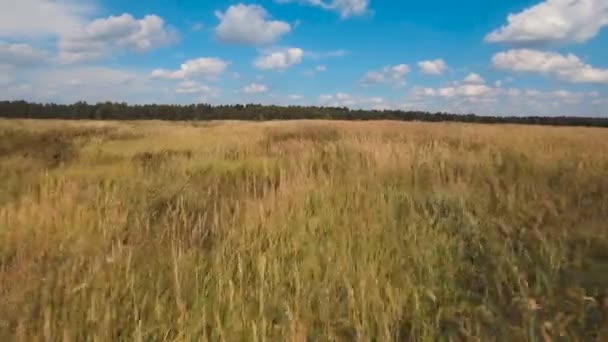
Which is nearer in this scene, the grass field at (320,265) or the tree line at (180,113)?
the grass field at (320,265)

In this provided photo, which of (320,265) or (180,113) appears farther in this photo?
(180,113)

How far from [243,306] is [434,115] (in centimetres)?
9788

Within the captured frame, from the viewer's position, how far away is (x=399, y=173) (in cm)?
632

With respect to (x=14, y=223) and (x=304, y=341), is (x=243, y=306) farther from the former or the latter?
(x=14, y=223)

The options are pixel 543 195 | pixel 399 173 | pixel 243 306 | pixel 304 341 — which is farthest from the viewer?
pixel 399 173

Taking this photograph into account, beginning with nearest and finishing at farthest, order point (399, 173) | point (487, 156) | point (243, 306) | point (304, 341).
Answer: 1. point (304, 341)
2. point (243, 306)
3. point (399, 173)
4. point (487, 156)

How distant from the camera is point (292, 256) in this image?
3346 mm

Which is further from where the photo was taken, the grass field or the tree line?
the tree line

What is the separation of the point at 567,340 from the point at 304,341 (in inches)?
48.1

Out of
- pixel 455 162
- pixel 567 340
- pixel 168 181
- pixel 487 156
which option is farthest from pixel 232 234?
pixel 487 156

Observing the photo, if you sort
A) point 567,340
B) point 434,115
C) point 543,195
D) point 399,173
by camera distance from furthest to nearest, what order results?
point 434,115
point 399,173
point 543,195
point 567,340

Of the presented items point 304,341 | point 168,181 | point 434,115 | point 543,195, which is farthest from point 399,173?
point 434,115

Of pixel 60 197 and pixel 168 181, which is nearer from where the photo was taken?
pixel 60 197

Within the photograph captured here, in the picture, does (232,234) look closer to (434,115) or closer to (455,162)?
(455,162)
